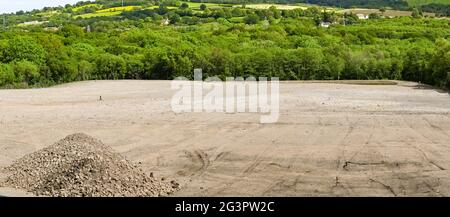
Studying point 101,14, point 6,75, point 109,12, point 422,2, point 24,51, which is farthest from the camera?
point 109,12

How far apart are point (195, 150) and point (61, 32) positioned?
175 ft

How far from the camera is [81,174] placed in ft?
41.3

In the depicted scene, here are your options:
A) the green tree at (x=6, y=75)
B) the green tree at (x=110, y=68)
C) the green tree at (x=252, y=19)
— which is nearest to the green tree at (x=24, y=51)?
the green tree at (x=6, y=75)

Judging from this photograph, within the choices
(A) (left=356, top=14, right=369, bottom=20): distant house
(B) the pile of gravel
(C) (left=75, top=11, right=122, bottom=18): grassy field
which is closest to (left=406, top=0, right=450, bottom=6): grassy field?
(A) (left=356, top=14, right=369, bottom=20): distant house

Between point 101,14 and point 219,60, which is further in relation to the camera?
point 101,14

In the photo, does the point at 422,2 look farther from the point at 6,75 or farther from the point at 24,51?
the point at 6,75

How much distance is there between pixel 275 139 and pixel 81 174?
11.0 meters

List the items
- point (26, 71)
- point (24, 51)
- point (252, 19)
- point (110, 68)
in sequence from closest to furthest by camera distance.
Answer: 1. point (26, 71)
2. point (24, 51)
3. point (110, 68)
4. point (252, 19)

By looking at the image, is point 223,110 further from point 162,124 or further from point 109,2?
point 109,2

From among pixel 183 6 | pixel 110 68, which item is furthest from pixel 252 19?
pixel 110 68

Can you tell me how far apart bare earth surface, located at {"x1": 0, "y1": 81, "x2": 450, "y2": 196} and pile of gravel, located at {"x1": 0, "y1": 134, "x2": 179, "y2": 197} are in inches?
66.1

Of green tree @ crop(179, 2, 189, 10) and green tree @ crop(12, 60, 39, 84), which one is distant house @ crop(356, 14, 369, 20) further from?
green tree @ crop(12, 60, 39, 84)

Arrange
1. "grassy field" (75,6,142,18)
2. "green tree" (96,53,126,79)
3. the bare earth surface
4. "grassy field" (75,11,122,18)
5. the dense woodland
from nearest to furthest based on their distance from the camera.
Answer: the bare earth surface → the dense woodland → "green tree" (96,53,126,79) → "grassy field" (75,11,122,18) → "grassy field" (75,6,142,18)

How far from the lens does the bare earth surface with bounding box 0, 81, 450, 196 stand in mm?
15883
